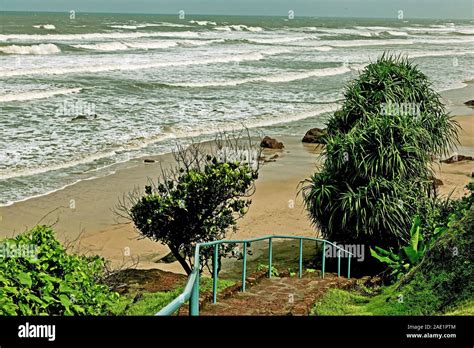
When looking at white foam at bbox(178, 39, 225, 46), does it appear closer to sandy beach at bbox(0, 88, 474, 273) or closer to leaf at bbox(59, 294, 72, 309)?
sandy beach at bbox(0, 88, 474, 273)

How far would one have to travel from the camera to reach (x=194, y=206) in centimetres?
905

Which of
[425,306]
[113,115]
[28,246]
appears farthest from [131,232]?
[113,115]

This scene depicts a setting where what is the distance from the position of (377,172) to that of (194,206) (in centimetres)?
273

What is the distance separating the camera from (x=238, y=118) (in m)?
24.7

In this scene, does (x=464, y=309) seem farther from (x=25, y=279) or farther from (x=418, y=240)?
(x=418, y=240)

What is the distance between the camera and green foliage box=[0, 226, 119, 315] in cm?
418

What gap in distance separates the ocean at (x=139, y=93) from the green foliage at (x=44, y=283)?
8.33m

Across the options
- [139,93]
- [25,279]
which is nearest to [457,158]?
[25,279]

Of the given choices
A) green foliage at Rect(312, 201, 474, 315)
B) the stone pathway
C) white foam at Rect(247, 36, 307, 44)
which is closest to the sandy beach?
the stone pathway

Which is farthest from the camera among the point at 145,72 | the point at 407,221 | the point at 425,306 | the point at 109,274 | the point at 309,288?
the point at 145,72

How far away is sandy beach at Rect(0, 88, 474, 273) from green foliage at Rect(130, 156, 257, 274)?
1018 mm

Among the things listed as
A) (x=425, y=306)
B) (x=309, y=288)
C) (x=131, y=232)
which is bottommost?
(x=131, y=232)

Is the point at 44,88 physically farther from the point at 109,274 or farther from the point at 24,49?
the point at 109,274
